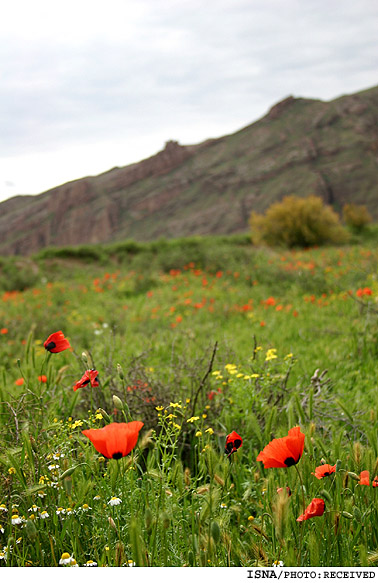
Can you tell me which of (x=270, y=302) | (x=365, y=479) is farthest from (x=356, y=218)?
(x=365, y=479)

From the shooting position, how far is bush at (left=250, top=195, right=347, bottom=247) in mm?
18406

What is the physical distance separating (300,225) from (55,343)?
17708mm

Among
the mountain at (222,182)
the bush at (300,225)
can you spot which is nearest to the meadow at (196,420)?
the bush at (300,225)

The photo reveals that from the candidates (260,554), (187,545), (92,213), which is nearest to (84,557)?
(187,545)

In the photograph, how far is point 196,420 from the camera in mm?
2393

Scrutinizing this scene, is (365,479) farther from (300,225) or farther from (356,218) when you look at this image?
(356,218)

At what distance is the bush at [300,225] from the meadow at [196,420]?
812 cm

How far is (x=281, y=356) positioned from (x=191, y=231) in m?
76.5

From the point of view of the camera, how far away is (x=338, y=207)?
243 ft

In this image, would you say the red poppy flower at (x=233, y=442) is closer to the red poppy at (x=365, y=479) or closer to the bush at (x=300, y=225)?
the red poppy at (x=365, y=479)

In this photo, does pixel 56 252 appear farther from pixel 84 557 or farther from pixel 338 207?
pixel 338 207
